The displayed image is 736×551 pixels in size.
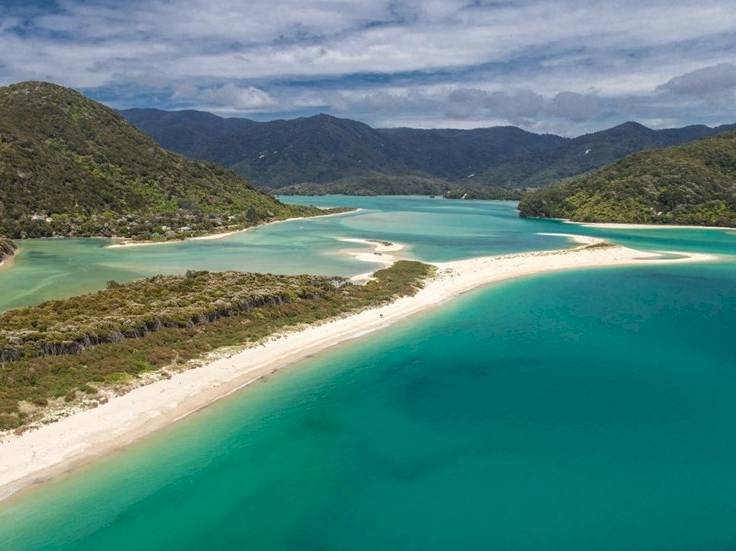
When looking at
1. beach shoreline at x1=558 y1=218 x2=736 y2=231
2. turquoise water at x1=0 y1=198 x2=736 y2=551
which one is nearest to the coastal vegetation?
turquoise water at x1=0 y1=198 x2=736 y2=551

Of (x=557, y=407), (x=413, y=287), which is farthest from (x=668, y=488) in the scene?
(x=413, y=287)

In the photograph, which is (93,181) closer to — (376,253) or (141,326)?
(376,253)

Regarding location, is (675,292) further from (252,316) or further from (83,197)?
(83,197)

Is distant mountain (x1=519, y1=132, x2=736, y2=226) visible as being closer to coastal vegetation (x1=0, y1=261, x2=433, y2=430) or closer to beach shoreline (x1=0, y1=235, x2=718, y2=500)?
beach shoreline (x1=0, y1=235, x2=718, y2=500)

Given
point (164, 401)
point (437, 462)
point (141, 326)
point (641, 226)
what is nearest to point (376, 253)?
point (141, 326)

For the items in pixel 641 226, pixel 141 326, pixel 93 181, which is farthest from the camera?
pixel 641 226

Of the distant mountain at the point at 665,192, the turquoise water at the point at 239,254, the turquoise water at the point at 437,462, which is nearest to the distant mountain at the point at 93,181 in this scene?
the turquoise water at the point at 239,254
